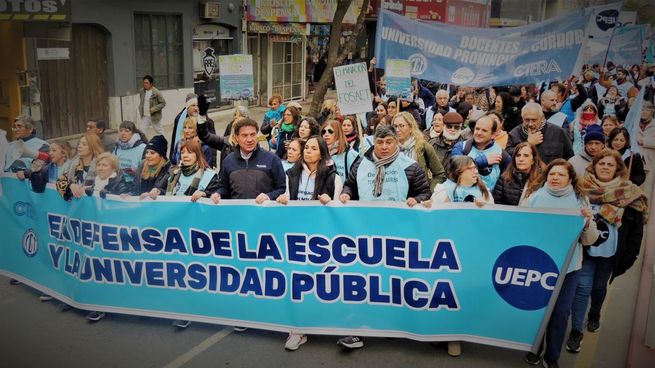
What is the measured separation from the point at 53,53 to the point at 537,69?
32.6ft

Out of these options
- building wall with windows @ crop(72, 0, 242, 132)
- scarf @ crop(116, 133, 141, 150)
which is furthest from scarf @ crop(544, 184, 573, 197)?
building wall with windows @ crop(72, 0, 242, 132)

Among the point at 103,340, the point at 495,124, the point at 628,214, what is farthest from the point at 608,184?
the point at 103,340

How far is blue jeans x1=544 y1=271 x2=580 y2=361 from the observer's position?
4773 millimetres

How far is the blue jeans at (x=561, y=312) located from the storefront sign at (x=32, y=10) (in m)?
8.95

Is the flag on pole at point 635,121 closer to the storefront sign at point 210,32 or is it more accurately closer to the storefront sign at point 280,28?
the storefront sign at point 210,32

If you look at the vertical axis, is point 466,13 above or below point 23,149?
above

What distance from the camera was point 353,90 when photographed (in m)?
7.93

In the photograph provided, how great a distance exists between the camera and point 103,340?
205 inches

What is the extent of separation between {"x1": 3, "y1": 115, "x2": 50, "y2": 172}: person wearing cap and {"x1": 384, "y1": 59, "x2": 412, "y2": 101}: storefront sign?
4.37 m

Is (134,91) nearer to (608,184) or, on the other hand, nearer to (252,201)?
(252,201)

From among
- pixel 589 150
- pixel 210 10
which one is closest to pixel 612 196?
pixel 589 150

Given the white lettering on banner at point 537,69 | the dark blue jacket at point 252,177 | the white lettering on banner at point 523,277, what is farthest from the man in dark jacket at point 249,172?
the white lettering on banner at point 537,69

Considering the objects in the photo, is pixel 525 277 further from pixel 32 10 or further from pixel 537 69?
pixel 32 10

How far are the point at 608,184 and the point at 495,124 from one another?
5.32 feet
